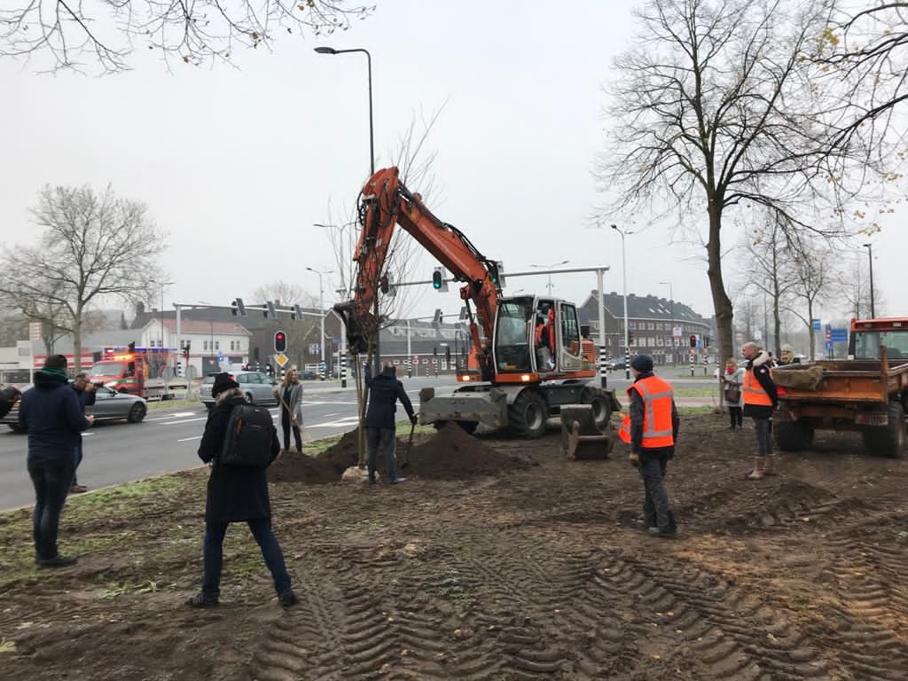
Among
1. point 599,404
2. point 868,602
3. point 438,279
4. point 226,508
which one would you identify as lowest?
point 868,602

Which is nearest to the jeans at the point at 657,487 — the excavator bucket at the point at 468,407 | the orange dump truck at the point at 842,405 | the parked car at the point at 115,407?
the orange dump truck at the point at 842,405

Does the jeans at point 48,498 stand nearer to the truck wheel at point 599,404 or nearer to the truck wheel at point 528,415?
the truck wheel at point 528,415

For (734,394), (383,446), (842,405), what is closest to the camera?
(383,446)

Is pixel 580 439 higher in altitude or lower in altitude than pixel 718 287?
lower

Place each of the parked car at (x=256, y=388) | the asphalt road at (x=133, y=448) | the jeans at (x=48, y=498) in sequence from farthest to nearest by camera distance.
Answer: the parked car at (x=256, y=388) < the asphalt road at (x=133, y=448) < the jeans at (x=48, y=498)

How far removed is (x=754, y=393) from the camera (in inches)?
353

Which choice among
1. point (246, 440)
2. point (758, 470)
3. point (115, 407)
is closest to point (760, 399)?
point (758, 470)

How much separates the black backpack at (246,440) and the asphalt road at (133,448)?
6.00 m

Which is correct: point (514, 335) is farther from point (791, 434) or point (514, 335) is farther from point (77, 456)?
point (77, 456)

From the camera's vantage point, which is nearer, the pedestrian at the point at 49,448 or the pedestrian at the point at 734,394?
the pedestrian at the point at 49,448

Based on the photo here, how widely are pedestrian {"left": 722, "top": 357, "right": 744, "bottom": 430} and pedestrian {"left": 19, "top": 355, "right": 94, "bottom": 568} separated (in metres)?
12.6

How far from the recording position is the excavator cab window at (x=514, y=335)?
14117mm

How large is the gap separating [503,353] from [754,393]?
6049 mm

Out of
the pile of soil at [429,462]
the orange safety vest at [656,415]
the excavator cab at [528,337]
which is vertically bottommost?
the pile of soil at [429,462]
